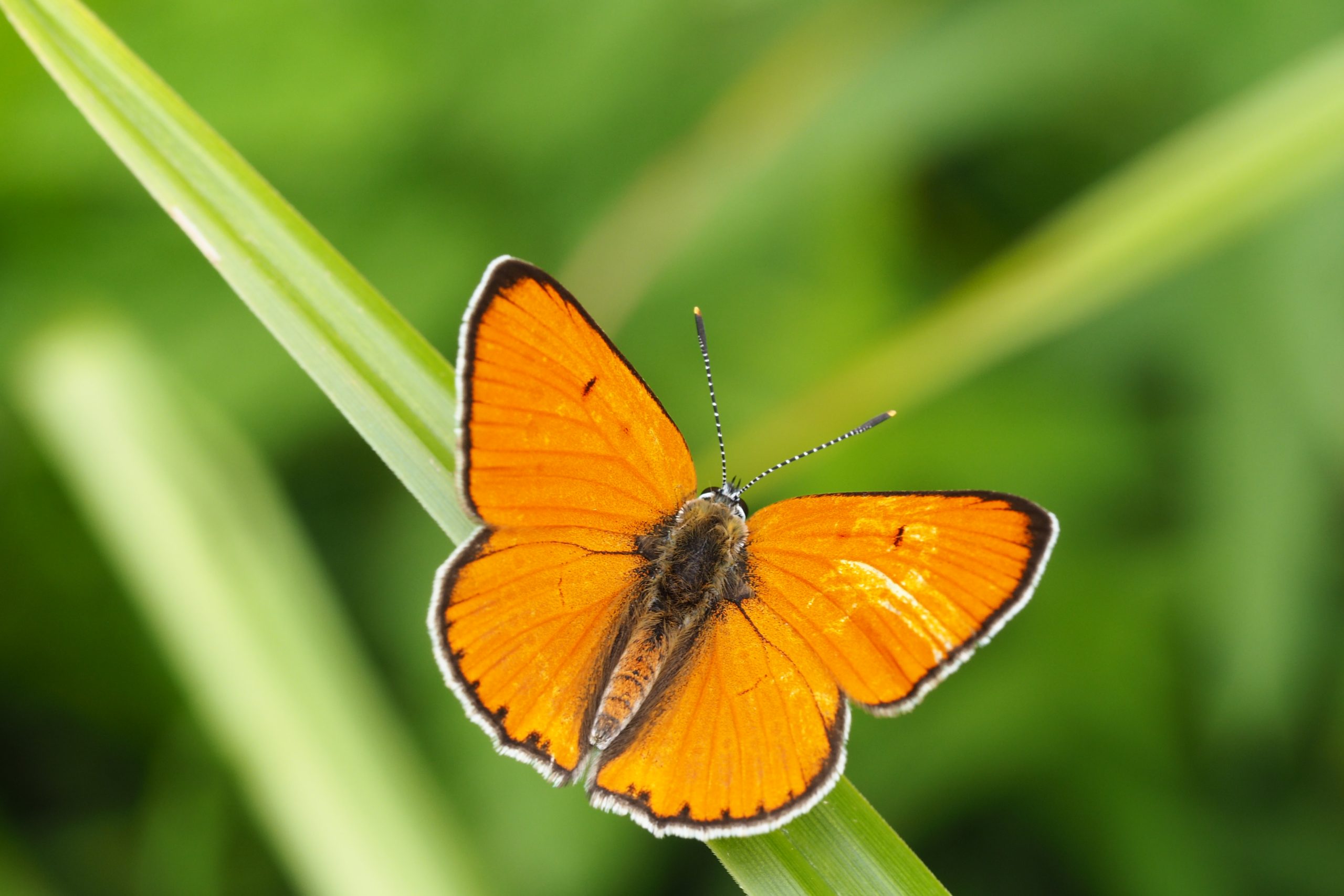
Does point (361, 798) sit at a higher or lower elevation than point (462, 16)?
lower

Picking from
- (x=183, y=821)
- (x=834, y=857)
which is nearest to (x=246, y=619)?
(x=183, y=821)

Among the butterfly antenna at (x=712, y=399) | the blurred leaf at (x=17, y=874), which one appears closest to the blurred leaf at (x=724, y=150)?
the butterfly antenna at (x=712, y=399)

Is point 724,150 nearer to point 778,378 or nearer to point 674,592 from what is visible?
point 778,378

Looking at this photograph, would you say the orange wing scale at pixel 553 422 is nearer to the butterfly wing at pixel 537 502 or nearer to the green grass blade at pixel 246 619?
the butterfly wing at pixel 537 502

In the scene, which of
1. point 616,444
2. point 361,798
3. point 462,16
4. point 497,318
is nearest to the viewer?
point 497,318

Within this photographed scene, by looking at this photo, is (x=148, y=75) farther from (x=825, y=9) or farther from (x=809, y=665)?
(x=825, y=9)

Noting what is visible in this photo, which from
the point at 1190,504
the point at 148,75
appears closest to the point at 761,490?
the point at 1190,504
